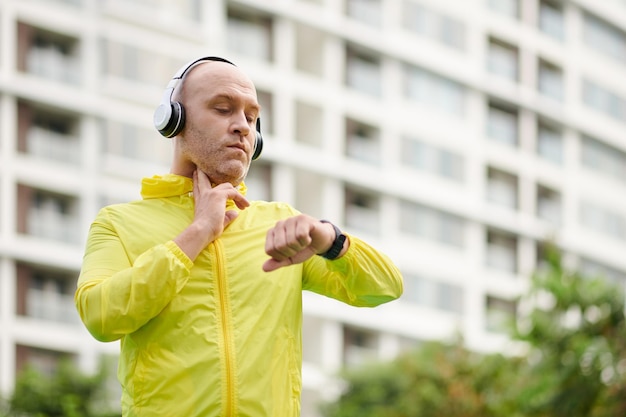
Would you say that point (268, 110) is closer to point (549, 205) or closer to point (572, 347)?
point (549, 205)

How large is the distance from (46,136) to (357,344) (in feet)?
52.4

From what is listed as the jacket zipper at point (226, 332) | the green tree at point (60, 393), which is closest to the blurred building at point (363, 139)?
the green tree at point (60, 393)

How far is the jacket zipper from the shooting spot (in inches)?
180

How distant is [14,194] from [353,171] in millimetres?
15134

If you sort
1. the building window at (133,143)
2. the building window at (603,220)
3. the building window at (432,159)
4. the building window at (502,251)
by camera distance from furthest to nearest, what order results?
the building window at (603,220), the building window at (502,251), the building window at (432,159), the building window at (133,143)

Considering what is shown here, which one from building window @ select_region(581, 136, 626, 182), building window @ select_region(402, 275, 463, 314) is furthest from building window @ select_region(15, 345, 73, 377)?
building window @ select_region(581, 136, 626, 182)

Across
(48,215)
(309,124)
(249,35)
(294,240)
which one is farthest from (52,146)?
(294,240)

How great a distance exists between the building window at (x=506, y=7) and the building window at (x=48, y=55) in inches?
918

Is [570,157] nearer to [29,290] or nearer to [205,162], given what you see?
[29,290]

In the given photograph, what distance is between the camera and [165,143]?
5003cm

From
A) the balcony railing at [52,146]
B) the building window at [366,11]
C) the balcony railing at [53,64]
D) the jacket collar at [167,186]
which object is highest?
the building window at [366,11]

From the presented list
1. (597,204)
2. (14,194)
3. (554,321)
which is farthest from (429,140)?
(554,321)

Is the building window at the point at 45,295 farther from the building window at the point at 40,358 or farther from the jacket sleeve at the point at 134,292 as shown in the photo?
the jacket sleeve at the point at 134,292

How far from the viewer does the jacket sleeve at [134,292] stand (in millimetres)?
4480
